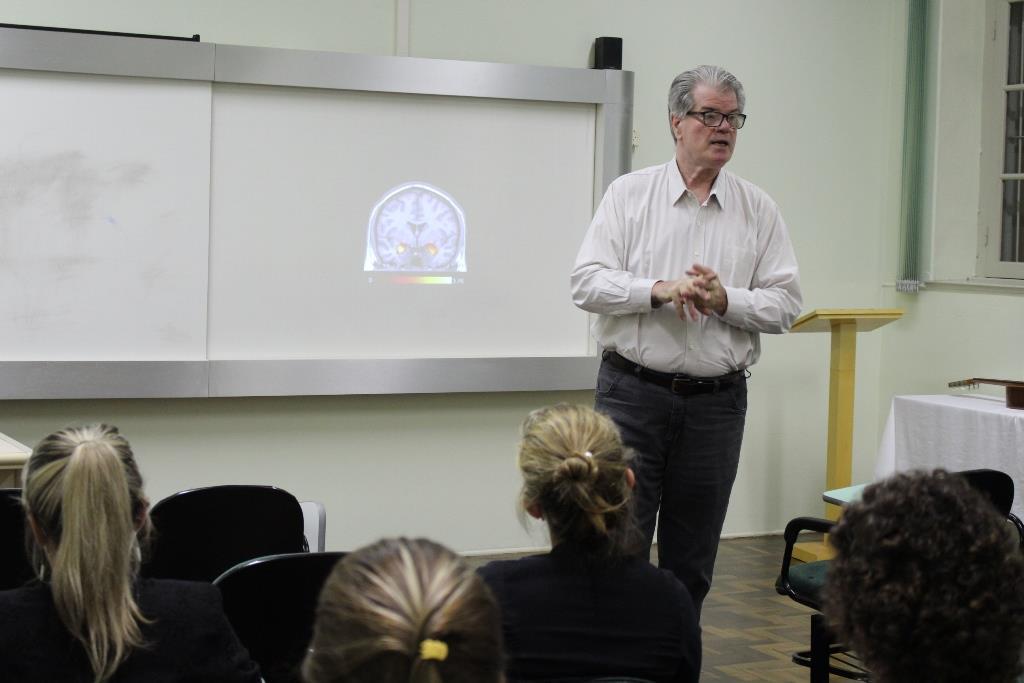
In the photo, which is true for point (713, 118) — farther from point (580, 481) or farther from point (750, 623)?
point (750, 623)

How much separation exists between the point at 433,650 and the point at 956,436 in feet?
14.5

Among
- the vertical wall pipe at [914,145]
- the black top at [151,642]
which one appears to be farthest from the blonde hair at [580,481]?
the vertical wall pipe at [914,145]

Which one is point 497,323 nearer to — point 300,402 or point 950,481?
point 300,402

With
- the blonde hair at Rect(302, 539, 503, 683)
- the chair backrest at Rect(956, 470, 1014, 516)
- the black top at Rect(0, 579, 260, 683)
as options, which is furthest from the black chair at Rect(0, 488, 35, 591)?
the chair backrest at Rect(956, 470, 1014, 516)

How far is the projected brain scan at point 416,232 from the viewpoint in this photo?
523 centimetres

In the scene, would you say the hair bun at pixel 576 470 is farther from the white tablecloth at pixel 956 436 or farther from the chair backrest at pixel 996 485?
the white tablecloth at pixel 956 436

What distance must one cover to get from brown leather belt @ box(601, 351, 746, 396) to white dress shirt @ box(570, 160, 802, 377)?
17mm

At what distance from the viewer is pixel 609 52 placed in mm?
5477

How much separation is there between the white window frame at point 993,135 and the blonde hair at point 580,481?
4.15m

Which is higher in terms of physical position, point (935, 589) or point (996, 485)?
point (935, 589)

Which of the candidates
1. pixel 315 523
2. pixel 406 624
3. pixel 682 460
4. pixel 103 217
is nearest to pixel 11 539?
pixel 315 523

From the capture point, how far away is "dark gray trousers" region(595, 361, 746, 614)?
3.12m

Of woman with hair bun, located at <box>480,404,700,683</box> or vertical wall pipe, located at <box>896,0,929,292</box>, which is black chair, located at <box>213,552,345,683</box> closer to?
woman with hair bun, located at <box>480,404,700,683</box>

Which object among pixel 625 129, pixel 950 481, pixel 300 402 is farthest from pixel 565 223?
pixel 950 481
